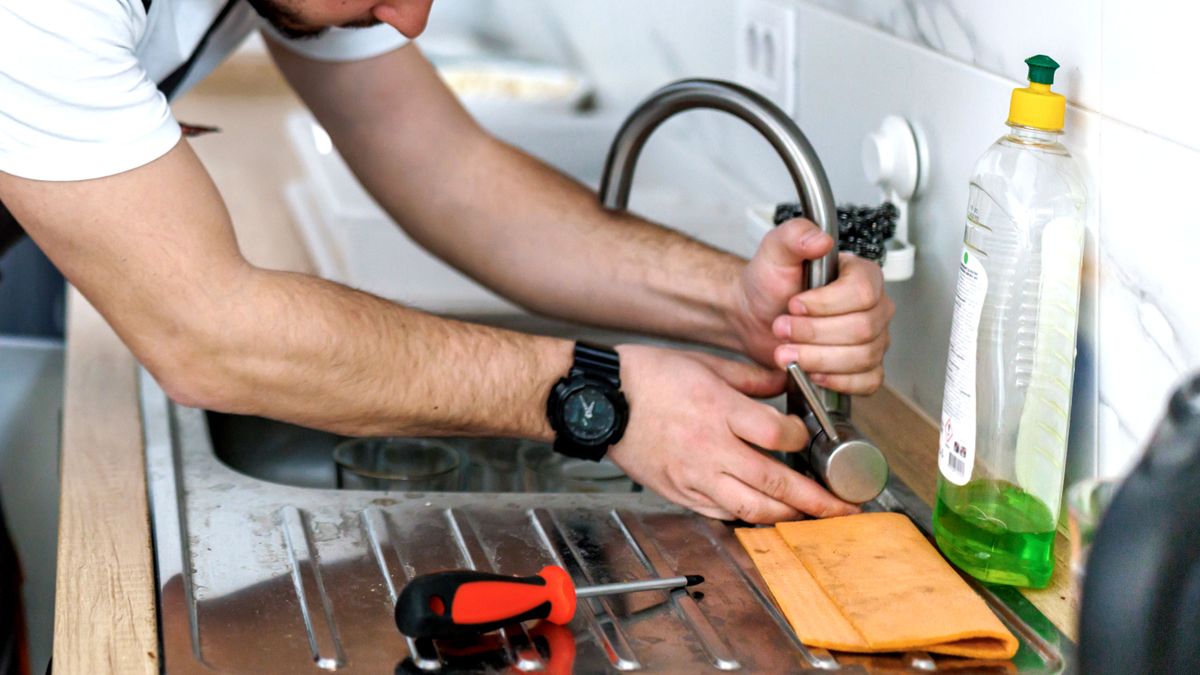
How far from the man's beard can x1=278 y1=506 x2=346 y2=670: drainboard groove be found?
17.3 inches

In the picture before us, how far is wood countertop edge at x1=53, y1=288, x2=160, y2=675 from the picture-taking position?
87 cm

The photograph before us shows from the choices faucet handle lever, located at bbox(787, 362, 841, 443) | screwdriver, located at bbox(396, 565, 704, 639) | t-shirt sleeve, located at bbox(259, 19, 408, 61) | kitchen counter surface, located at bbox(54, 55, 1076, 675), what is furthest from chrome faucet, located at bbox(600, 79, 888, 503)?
t-shirt sleeve, located at bbox(259, 19, 408, 61)

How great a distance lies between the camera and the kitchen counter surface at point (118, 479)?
88cm

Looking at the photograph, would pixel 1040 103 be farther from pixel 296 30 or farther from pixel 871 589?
pixel 296 30

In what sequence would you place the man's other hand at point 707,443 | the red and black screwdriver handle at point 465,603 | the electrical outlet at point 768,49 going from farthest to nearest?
the electrical outlet at point 768,49
the man's other hand at point 707,443
the red and black screwdriver handle at point 465,603

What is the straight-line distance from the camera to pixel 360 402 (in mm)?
1115

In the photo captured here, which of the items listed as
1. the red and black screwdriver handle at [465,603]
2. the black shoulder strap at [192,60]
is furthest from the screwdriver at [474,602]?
the black shoulder strap at [192,60]

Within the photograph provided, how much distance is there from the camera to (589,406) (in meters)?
1.11

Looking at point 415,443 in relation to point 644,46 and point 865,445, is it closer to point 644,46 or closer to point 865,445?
point 865,445

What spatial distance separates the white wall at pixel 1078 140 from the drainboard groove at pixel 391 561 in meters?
0.51

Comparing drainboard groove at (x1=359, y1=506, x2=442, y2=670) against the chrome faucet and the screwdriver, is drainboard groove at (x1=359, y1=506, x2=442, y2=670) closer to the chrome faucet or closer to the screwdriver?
the screwdriver

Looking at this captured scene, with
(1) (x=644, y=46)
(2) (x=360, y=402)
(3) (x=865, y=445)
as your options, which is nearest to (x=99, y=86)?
(2) (x=360, y=402)

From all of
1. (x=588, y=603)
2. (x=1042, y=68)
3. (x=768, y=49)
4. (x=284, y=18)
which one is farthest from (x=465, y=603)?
(x=768, y=49)

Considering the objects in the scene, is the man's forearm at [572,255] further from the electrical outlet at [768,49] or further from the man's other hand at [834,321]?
the electrical outlet at [768,49]
